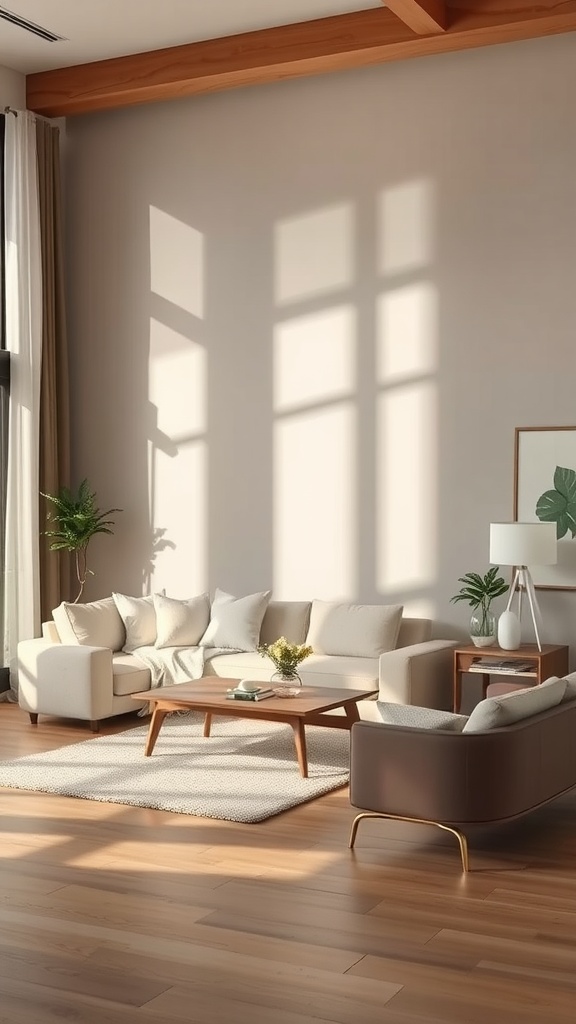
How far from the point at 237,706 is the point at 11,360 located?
4.41 metres

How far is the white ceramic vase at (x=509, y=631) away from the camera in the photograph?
8.38 metres

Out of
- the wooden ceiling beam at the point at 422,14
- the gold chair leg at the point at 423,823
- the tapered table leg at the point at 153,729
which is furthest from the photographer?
the wooden ceiling beam at the point at 422,14

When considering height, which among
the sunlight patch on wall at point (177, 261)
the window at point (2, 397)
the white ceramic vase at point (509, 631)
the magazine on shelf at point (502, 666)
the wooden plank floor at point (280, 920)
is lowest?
the wooden plank floor at point (280, 920)

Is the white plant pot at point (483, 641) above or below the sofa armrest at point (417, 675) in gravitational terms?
above

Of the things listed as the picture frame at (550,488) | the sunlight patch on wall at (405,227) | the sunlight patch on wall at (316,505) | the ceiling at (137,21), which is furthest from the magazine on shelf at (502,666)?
the ceiling at (137,21)

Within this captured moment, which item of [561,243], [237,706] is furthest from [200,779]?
[561,243]

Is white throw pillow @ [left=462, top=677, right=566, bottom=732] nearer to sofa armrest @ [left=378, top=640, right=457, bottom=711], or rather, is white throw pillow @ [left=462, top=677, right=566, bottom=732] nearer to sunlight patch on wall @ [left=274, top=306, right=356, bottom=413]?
sofa armrest @ [left=378, top=640, right=457, bottom=711]

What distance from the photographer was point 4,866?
5.54 m

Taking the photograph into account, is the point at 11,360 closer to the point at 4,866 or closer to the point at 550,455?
the point at 550,455

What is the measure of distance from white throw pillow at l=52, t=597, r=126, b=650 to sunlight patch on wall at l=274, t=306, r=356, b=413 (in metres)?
2.21

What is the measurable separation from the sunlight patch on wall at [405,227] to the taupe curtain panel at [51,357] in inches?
119

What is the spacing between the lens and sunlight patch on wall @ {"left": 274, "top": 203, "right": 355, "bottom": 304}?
9.67 meters

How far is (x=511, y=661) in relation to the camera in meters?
8.46

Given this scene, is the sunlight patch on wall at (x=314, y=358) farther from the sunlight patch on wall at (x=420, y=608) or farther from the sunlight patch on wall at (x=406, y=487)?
the sunlight patch on wall at (x=420, y=608)
